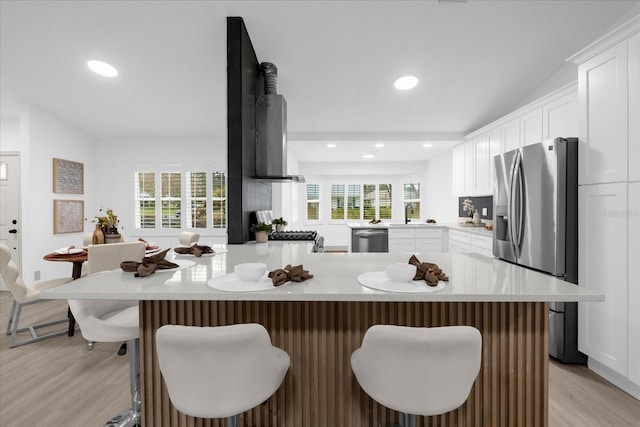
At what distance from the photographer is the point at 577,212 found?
2352mm

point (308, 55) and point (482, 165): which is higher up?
point (308, 55)

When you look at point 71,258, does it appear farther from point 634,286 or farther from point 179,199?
point 634,286

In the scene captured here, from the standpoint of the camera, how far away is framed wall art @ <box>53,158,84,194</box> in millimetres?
4289

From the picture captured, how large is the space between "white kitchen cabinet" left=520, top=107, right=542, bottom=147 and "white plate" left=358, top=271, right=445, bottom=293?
2969 millimetres

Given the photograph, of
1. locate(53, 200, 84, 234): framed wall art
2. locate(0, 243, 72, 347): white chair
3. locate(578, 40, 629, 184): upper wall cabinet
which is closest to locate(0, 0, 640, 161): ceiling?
locate(578, 40, 629, 184): upper wall cabinet

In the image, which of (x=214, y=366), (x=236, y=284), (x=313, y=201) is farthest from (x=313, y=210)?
(x=214, y=366)

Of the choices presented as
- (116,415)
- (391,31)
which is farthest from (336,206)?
(116,415)

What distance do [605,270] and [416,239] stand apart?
312 centimetres

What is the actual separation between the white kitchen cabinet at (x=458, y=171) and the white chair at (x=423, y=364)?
4.47 metres

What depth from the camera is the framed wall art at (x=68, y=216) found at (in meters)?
4.26

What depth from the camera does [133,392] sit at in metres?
1.54

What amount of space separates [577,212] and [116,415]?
3.46 m

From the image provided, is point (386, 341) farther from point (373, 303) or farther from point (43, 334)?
point (43, 334)

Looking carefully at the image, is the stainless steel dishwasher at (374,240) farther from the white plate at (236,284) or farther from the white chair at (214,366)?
the white chair at (214,366)
